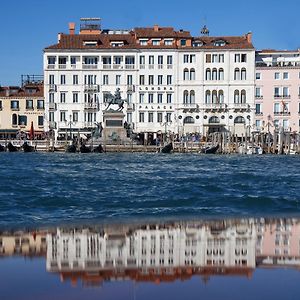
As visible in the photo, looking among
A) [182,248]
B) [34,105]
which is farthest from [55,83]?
[182,248]

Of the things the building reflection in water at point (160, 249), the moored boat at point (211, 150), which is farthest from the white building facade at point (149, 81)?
the building reflection in water at point (160, 249)

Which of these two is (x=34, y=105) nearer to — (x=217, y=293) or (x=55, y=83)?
(x=55, y=83)

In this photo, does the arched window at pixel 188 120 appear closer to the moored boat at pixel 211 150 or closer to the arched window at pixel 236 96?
the arched window at pixel 236 96

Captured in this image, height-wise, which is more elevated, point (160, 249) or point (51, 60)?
point (51, 60)

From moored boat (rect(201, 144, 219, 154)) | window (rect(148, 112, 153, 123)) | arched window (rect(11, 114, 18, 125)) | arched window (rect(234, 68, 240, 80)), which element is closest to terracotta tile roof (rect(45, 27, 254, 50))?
arched window (rect(234, 68, 240, 80))

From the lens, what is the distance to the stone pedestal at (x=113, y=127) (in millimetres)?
49656

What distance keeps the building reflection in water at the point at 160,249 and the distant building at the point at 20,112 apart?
178 feet

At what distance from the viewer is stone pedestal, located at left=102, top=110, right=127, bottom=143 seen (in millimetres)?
49656

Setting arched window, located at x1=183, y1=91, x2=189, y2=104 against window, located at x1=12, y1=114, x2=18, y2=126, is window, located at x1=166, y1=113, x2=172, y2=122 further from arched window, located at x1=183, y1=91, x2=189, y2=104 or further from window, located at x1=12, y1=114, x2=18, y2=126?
window, located at x1=12, y1=114, x2=18, y2=126

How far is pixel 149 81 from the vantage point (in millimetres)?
59156

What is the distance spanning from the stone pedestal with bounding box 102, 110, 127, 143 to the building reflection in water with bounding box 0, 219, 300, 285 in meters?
42.1

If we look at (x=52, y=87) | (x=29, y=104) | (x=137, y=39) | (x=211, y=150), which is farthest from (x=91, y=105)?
(x=211, y=150)

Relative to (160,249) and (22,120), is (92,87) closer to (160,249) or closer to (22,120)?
(22,120)

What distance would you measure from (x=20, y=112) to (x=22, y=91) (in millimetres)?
2569
